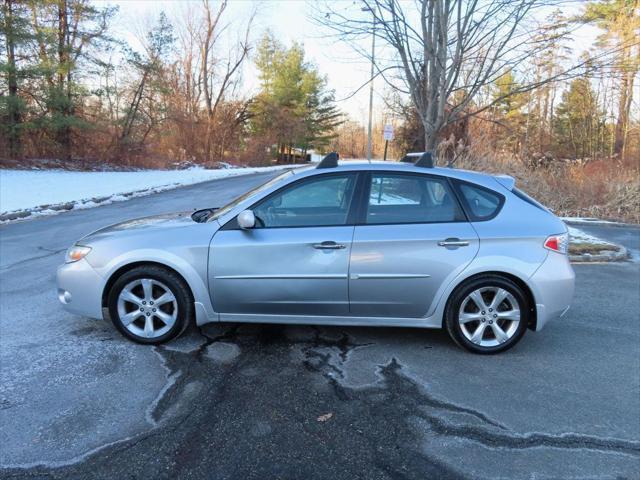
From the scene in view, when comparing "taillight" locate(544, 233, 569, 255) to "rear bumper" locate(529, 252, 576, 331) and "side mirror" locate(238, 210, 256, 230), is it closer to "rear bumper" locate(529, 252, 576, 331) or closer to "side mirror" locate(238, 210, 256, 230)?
"rear bumper" locate(529, 252, 576, 331)

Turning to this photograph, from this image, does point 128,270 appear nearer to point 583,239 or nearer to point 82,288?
point 82,288

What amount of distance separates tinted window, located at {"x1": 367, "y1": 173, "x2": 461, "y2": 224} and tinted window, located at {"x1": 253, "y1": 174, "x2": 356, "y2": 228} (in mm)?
229

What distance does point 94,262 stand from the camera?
12.8 ft

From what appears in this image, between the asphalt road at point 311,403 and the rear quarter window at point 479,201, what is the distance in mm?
1229

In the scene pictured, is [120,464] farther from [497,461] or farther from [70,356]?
[497,461]

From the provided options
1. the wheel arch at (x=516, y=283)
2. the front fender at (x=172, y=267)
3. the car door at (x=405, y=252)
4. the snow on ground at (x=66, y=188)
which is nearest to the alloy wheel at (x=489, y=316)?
the wheel arch at (x=516, y=283)

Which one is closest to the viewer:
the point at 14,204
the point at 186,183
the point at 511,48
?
the point at 511,48

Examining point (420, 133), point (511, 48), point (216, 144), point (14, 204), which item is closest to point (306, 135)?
point (216, 144)

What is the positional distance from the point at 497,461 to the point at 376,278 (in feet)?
5.27

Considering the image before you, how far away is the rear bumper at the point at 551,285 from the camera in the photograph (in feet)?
12.4

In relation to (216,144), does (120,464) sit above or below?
below

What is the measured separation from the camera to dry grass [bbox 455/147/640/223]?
12477mm

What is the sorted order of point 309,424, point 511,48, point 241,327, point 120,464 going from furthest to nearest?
point 511,48 < point 241,327 < point 309,424 < point 120,464

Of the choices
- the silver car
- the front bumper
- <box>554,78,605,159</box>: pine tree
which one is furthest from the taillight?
<box>554,78,605,159</box>: pine tree
